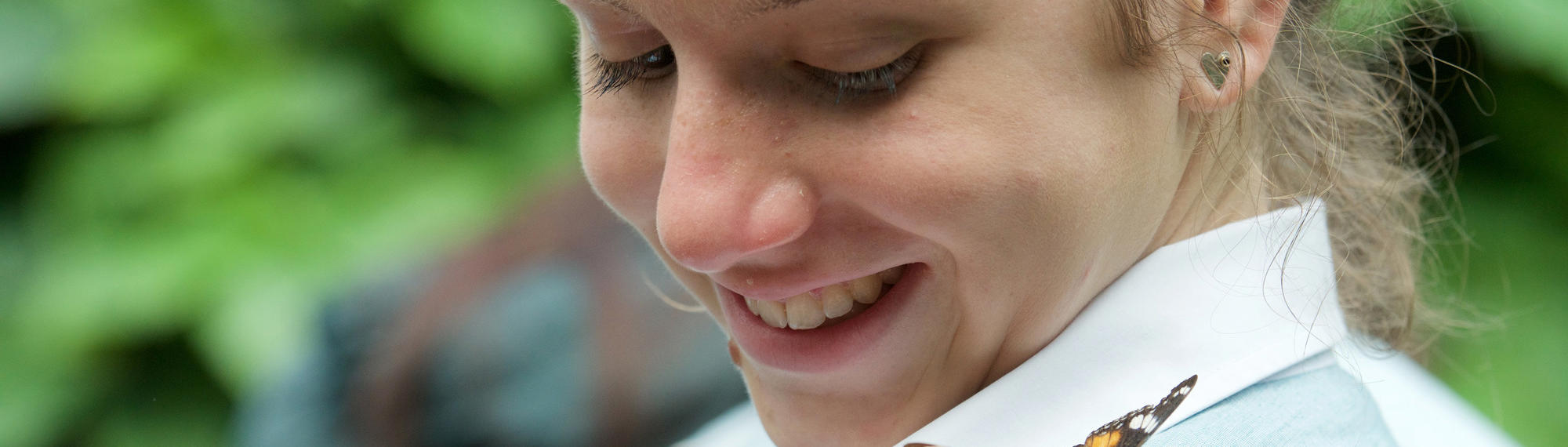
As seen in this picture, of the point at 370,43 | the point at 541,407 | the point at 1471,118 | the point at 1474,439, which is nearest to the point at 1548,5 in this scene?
the point at 1471,118

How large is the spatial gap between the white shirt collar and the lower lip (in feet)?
0.21

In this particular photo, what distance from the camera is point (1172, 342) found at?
64 centimetres

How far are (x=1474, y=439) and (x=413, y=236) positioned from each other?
4.22 ft

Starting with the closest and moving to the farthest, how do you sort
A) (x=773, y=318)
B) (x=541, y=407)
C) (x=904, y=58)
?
(x=904, y=58) < (x=773, y=318) < (x=541, y=407)

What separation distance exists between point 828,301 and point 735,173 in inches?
4.4

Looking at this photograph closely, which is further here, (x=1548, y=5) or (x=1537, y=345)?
→ (x=1537, y=345)

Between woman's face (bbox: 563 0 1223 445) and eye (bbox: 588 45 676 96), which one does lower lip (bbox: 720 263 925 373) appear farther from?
eye (bbox: 588 45 676 96)

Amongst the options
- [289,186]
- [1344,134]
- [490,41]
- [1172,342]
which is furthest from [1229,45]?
[289,186]

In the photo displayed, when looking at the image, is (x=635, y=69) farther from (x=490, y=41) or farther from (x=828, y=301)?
(x=490, y=41)

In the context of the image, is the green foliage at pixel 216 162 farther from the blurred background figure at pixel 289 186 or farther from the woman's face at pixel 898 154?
the woman's face at pixel 898 154

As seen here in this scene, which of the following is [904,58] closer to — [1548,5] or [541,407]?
[541,407]

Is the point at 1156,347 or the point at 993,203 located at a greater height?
the point at 993,203

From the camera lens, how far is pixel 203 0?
6.29 feet

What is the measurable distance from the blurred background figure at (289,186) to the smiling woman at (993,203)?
3.05ft
